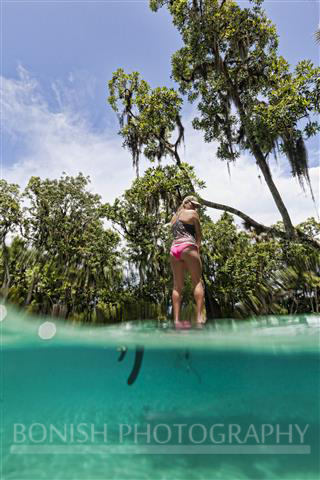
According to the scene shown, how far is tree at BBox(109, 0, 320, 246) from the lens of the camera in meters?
11.0

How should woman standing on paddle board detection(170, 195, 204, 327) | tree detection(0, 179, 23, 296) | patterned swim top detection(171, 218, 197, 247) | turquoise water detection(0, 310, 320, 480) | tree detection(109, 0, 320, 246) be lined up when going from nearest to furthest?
turquoise water detection(0, 310, 320, 480)
woman standing on paddle board detection(170, 195, 204, 327)
patterned swim top detection(171, 218, 197, 247)
tree detection(109, 0, 320, 246)
tree detection(0, 179, 23, 296)

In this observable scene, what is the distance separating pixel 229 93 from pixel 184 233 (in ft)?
31.6

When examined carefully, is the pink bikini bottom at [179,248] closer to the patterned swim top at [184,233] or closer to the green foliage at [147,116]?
the patterned swim top at [184,233]

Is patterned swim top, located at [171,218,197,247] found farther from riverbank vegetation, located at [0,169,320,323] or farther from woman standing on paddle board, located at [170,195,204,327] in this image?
riverbank vegetation, located at [0,169,320,323]

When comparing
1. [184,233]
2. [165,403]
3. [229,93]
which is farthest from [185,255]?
[229,93]

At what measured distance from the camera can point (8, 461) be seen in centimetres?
503

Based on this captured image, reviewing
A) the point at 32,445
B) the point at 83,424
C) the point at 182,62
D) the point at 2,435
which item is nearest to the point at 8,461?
the point at 32,445

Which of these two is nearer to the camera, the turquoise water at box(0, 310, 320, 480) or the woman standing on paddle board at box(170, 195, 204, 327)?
the turquoise water at box(0, 310, 320, 480)

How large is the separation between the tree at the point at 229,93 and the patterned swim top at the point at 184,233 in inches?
257

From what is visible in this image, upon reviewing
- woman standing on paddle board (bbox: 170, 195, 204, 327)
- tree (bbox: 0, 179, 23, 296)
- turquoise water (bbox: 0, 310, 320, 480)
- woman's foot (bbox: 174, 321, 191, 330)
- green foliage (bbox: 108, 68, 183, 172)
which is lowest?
turquoise water (bbox: 0, 310, 320, 480)

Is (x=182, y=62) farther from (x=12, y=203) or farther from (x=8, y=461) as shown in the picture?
(x=8, y=461)

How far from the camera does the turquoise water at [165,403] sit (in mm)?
5211

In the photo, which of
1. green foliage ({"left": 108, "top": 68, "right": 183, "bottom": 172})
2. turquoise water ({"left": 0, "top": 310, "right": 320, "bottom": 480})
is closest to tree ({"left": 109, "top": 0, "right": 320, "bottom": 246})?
green foliage ({"left": 108, "top": 68, "right": 183, "bottom": 172})

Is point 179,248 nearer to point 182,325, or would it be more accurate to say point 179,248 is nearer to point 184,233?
point 184,233
